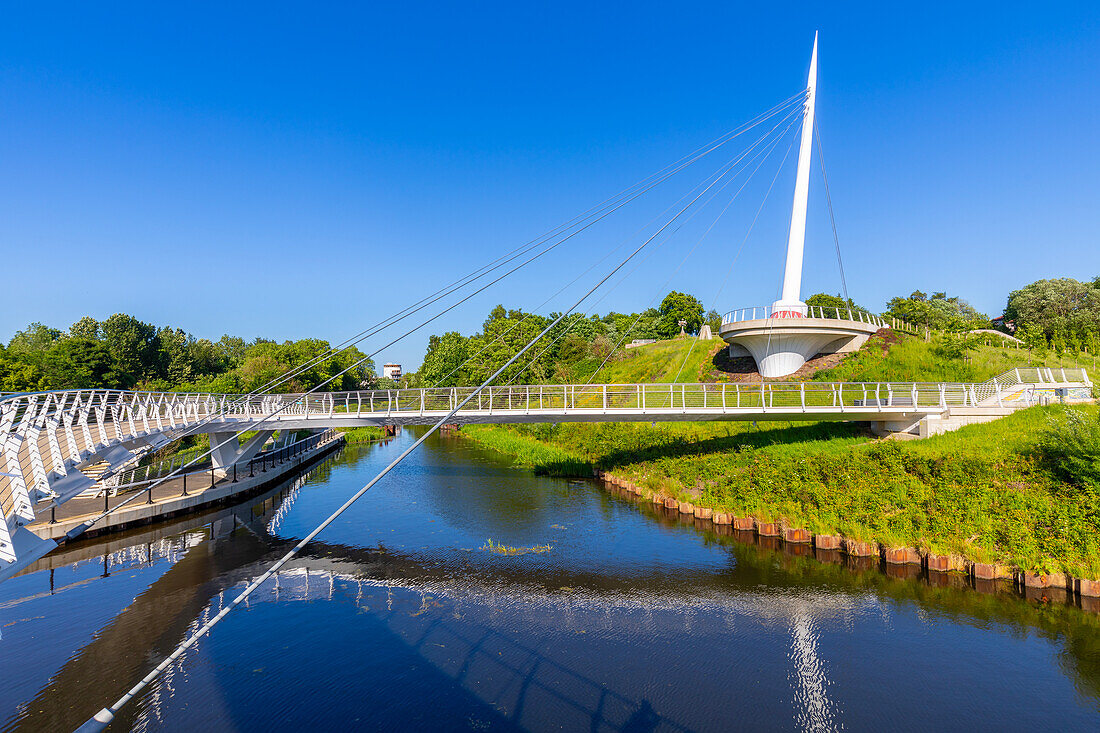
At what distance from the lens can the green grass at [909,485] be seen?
1705 centimetres

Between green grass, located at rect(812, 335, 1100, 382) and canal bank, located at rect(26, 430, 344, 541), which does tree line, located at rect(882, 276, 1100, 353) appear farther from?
canal bank, located at rect(26, 430, 344, 541)

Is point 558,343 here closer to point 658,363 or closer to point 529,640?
point 658,363

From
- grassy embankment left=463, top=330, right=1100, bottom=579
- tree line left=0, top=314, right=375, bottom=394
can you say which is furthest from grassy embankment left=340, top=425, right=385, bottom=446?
Result: grassy embankment left=463, top=330, right=1100, bottom=579

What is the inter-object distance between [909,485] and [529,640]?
50.4ft

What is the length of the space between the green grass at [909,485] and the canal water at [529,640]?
1.72 metres

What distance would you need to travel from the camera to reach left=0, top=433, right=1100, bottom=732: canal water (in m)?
11.2

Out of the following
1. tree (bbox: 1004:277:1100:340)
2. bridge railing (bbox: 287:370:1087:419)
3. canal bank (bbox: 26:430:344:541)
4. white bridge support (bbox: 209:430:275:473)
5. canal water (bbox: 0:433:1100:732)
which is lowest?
canal water (bbox: 0:433:1100:732)

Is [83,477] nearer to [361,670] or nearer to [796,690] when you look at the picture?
[361,670]

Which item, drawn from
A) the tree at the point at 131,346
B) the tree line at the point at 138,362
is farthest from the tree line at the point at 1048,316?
the tree at the point at 131,346

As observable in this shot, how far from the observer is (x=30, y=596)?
54.0 ft

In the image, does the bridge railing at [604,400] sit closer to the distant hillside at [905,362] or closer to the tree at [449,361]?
the distant hillside at [905,362]

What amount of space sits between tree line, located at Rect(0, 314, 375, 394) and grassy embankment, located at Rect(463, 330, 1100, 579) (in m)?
41.6

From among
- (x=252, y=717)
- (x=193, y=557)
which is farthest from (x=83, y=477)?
(x=193, y=557)

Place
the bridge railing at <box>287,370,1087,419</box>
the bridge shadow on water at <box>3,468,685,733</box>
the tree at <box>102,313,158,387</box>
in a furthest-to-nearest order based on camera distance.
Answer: the tree at <box>102,313,158,387</box> < the bridge railing at <box>287,370,1087,419</box> < the bridge shadow on water at <box>3,468,685,733</box>
